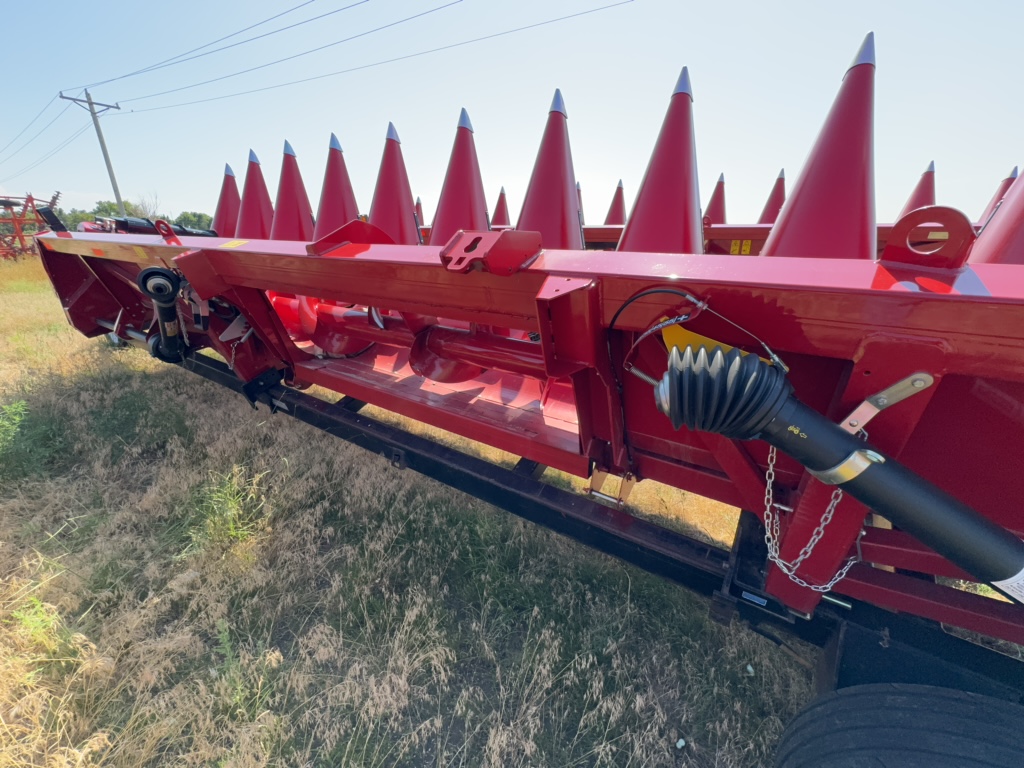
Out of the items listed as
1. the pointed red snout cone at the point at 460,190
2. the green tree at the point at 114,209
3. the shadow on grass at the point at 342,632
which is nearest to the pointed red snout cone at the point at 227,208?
the shadow on grass at the point at 342,632

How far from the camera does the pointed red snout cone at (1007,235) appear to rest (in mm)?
974

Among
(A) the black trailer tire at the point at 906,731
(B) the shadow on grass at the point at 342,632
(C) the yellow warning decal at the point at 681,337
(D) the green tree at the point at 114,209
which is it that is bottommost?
(B) the shadow on grass at the point at 342,632

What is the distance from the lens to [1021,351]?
753mm

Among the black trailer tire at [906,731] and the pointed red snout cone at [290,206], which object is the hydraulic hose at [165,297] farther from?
the black trailer tire at [906,731]

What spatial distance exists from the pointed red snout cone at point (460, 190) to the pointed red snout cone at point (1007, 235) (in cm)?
200

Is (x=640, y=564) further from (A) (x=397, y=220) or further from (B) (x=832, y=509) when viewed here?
(A) (x=397, y=220)

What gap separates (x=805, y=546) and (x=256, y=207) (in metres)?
4.46

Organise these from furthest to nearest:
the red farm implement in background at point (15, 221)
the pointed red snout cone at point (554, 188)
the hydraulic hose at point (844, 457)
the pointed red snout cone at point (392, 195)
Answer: the red farm implement in background at point (15, 221) < the pointed red snout cone at point (392, 195) < the pointed red snout cone at point (554, 188) < the hydraulic hose at point (844, 457)

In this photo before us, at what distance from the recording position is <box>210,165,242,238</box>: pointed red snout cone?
446cm

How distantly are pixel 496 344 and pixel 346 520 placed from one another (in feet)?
4.60

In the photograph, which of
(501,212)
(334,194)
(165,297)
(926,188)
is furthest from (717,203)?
(165,297)

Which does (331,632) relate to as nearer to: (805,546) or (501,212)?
(805,546)

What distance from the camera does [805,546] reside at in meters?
1.15

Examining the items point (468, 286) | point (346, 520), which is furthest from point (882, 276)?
point (346, 520)
